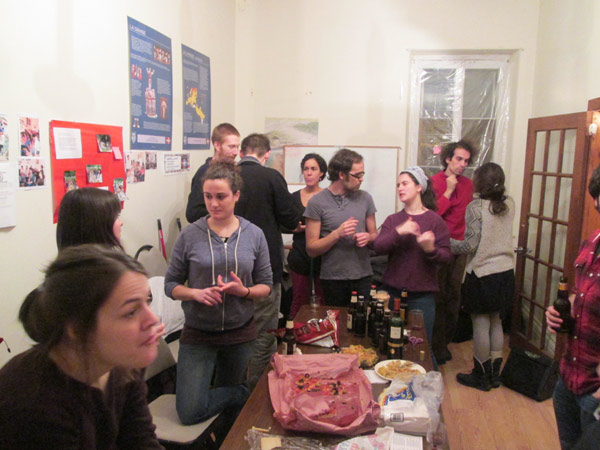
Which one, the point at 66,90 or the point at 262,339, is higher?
the point at 66,90

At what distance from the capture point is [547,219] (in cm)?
363

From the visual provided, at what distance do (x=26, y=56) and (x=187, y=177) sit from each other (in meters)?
1.78

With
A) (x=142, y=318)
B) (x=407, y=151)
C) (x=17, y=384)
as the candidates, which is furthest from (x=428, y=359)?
(x=407, y=151)

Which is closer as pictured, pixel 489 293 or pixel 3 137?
pixel 3 137

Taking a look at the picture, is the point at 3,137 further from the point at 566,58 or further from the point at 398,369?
the point at 566,58

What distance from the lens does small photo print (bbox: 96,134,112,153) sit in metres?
2.53

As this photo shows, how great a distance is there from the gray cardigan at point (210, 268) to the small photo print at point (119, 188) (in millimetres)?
813

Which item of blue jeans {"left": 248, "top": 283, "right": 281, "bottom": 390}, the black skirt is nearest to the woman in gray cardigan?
the black skirt

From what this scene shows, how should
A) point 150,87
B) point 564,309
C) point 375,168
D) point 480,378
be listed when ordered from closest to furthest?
point 564,309, point 150,87, point 480,378, point 375,168

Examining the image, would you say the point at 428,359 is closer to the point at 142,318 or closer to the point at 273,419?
the point at 273,419

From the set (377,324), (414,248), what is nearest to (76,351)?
(377,324)

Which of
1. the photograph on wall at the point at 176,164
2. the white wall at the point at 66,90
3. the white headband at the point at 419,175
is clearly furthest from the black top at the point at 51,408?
the photograph on wall at the point at 176,164

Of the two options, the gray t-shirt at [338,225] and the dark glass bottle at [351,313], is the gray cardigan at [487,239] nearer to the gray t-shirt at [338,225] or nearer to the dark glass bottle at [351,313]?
the gray t-shirt at [338,225]

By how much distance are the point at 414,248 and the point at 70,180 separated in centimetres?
180
